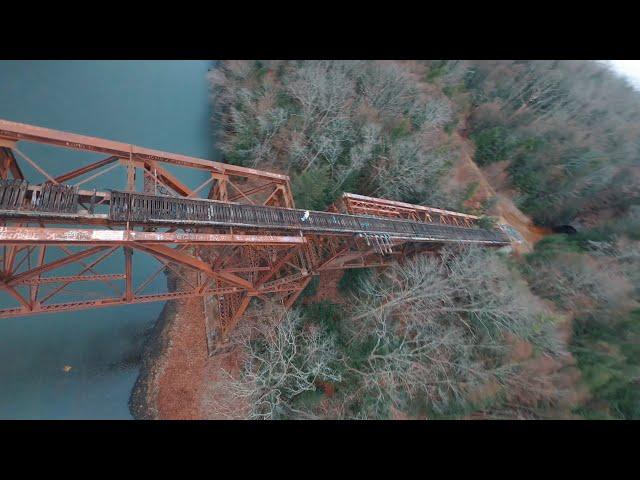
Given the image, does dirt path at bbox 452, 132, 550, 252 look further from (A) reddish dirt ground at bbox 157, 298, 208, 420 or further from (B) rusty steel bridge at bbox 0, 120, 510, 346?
(A) reddish dirt ground at bbox 157, 298, 208, 420

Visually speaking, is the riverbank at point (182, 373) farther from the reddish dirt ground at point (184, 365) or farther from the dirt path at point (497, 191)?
the dirt path at point (497, 191)

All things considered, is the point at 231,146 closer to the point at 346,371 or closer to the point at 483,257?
the point at 346,371

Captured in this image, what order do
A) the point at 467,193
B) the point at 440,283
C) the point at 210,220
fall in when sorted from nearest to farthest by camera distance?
the point at 210,220
the point at 440,283
the point at 467,193

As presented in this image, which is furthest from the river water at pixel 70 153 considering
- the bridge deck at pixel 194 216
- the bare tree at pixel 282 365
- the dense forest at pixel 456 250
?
the bridge deck at pixel 194 216

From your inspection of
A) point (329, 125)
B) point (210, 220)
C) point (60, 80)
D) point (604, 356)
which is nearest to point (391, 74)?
point (329, 125)

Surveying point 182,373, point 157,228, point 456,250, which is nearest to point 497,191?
point 456,250

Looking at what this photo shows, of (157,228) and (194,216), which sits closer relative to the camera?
(157,228)

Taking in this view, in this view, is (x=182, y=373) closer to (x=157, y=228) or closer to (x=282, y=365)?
(x=282, y=365)
